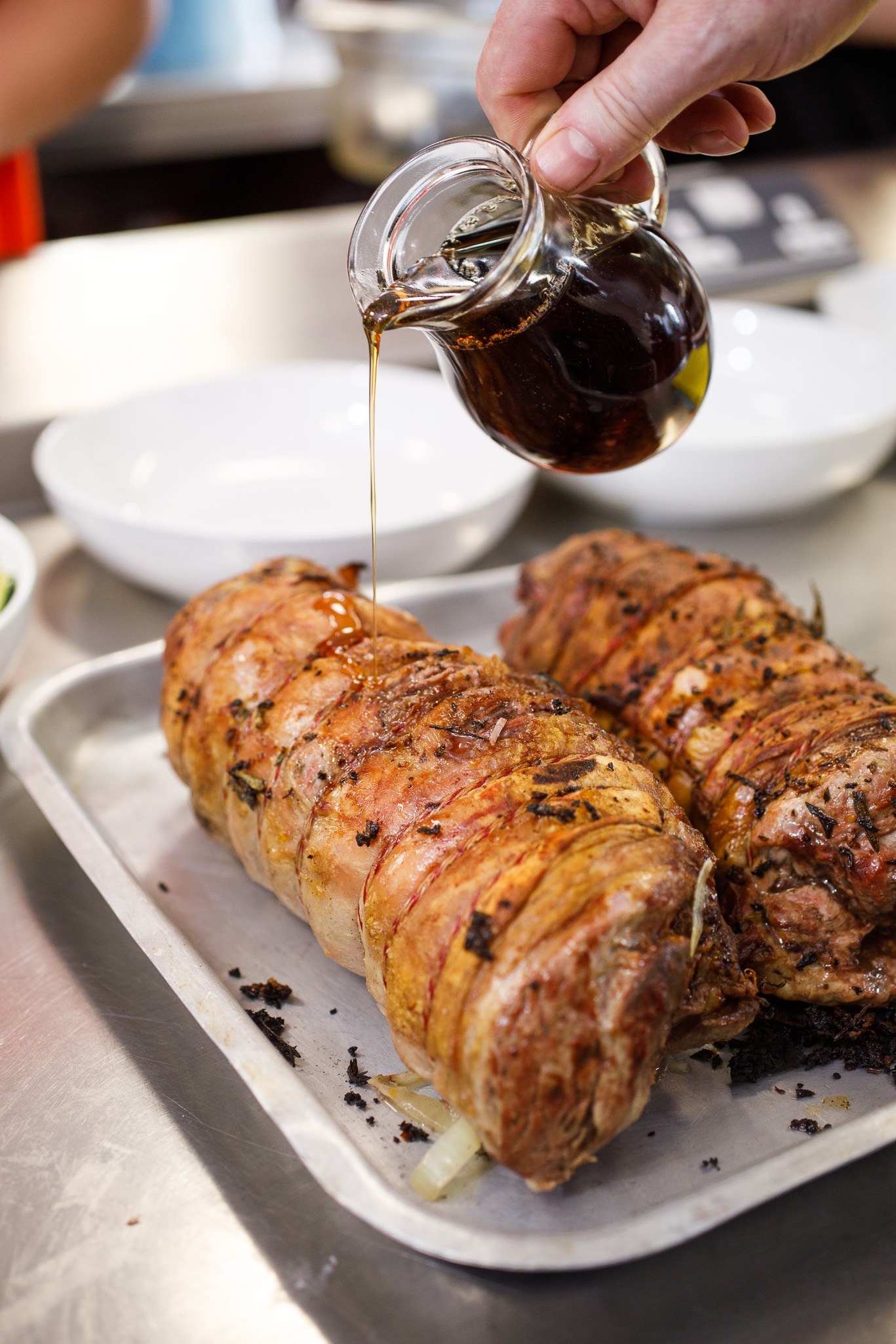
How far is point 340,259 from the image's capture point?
183 inches

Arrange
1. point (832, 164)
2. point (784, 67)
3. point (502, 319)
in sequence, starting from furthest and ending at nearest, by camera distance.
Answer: point (832, 164) → point (784, 67) → point (502, 319)

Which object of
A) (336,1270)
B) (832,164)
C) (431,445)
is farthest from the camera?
(832,164)

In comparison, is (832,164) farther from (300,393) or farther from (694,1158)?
(694,1158)

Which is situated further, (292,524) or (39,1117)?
(292,524)

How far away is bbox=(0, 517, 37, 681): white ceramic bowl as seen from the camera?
2385mm

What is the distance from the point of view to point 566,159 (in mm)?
1670

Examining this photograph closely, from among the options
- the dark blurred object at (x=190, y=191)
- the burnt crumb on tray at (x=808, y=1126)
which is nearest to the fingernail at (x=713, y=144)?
the burnt crumb on tray at (x=808, y=1126)

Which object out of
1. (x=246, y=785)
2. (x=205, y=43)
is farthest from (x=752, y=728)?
(x=205, y=43)

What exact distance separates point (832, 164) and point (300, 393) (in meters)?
3.60

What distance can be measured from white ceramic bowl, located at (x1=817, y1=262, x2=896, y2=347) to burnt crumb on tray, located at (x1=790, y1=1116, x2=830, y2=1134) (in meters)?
3.40

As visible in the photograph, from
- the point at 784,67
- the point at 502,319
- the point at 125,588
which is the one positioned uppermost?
the point at 784,67

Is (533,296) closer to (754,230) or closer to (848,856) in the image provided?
(848,856)

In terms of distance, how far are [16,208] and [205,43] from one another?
12.3ft

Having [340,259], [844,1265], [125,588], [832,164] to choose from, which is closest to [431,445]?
[125,588]
